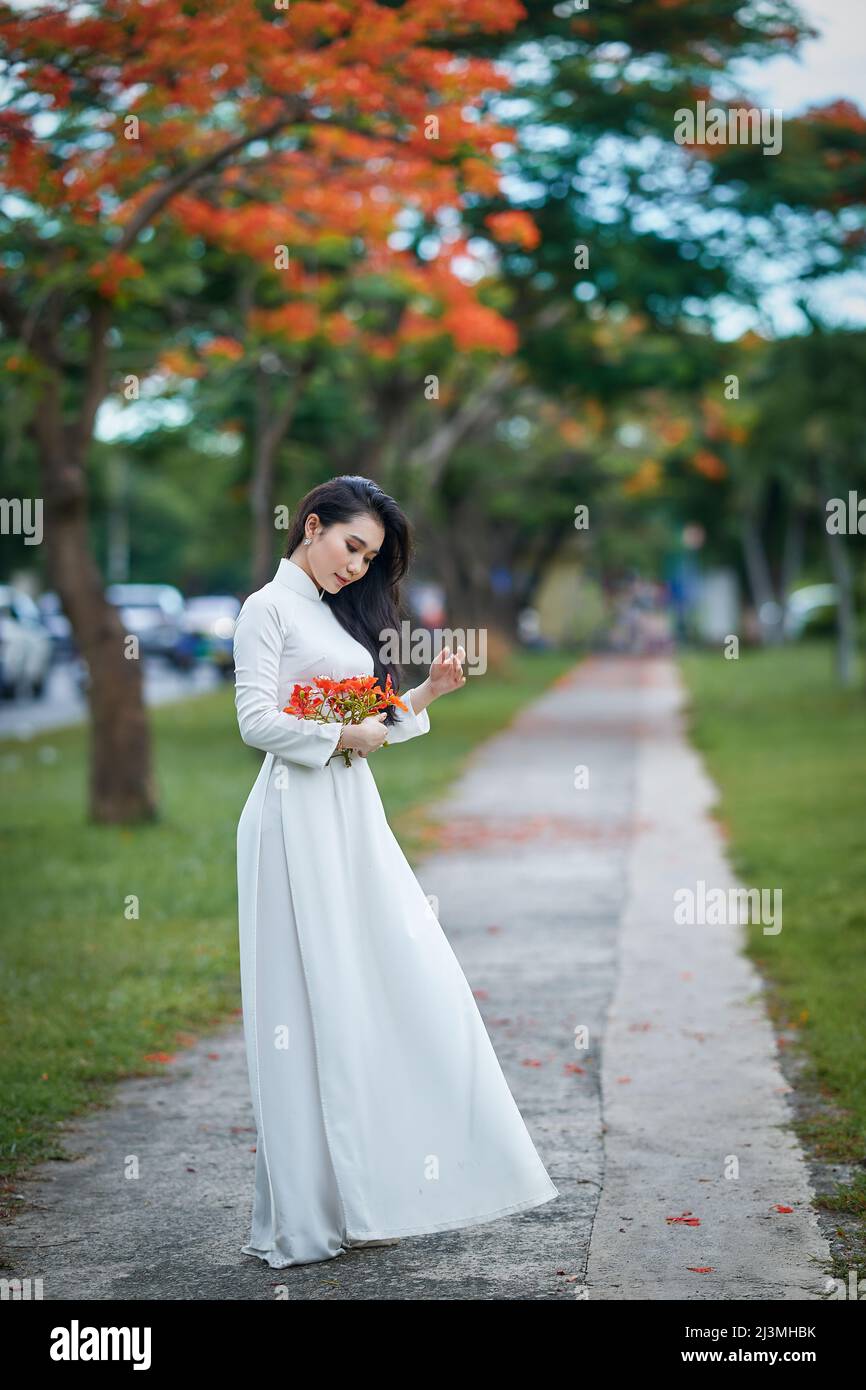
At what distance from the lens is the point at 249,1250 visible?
14.6ft

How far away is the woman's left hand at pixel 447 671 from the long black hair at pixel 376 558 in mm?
148

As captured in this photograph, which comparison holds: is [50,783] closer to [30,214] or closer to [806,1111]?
[30,214]

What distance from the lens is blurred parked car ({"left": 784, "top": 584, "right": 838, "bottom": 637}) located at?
165 feet

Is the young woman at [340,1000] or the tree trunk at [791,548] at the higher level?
the young woman at [340,1000]

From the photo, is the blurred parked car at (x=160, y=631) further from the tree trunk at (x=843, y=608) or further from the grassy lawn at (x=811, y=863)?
the grassy lawn at (x=811, y=863)

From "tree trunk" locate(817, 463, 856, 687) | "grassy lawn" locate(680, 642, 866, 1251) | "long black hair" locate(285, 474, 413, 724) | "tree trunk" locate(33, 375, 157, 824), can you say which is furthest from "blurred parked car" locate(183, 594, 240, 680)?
"long black hair" locate(285, 474, 413, 724)

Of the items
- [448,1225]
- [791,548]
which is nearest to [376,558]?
[448,1225]

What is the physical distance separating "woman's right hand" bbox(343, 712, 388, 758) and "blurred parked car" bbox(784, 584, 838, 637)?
147 ft

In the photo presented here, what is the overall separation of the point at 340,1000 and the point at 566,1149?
1.31m

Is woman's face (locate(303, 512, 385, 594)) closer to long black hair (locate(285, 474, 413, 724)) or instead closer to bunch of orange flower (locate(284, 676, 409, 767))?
long black hair (locate(285, 474, 413, 724))

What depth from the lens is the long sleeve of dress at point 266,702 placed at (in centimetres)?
432

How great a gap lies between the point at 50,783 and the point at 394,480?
31.7ft

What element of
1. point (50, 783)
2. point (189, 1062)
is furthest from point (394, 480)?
point (189, 1062)

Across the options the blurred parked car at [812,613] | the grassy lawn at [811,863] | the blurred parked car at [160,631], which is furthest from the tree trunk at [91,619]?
the blurred parked car at [812,613]
